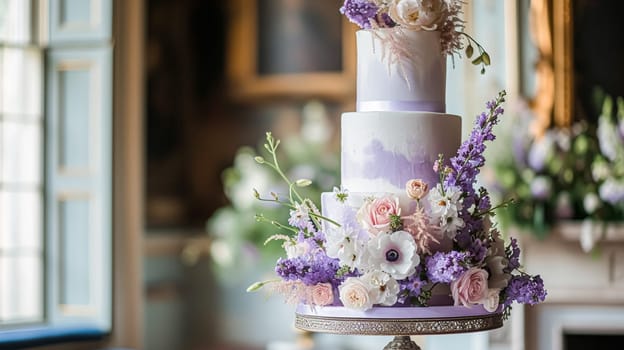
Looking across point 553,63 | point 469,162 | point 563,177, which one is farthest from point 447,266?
point 553,63

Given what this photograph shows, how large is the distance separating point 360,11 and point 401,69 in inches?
8.7

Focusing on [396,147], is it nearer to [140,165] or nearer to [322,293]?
[322,293]

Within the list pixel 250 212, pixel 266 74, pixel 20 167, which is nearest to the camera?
pixel 20 167

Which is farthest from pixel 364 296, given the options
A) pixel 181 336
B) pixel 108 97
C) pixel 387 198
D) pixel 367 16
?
pixel 181 336

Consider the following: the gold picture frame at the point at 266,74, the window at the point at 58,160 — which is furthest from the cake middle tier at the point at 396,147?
the gold picture frame at the point at 266,74

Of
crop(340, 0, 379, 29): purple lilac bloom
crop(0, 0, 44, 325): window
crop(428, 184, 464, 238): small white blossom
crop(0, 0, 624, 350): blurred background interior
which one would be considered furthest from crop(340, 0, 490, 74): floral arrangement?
crop(0, 0, 44, 325): window

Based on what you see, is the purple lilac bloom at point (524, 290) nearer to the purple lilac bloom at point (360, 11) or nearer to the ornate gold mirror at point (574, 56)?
the purple lilac bloom at point (360, 11)

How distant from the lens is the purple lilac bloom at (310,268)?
3.12 m

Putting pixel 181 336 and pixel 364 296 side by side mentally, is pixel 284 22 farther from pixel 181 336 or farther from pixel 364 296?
pixel 364 296

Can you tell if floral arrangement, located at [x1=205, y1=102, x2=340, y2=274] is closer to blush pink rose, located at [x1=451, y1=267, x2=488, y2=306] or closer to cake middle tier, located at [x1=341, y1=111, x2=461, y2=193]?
cake middle tier, located at [x1=341, y1=111, x2=461, y2=193]

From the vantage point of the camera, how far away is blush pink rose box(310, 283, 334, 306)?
3.16 m

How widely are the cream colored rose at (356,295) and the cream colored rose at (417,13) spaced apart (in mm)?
804

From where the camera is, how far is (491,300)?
3.15 meters

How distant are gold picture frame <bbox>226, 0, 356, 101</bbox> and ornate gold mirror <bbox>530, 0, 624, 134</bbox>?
221 cm
